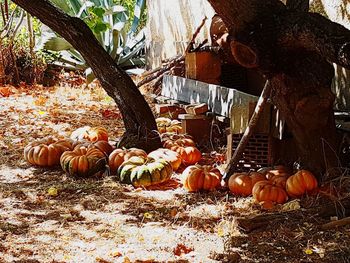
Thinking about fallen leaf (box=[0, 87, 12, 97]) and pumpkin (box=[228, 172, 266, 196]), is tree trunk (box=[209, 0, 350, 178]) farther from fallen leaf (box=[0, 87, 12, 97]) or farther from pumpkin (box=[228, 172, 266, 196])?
fallen leaf (box=[0, 87, 12, 97])

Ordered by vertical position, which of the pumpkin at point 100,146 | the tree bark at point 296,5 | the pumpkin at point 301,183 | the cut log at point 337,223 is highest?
the tree bark at point 296,5

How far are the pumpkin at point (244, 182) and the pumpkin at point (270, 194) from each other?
17cm

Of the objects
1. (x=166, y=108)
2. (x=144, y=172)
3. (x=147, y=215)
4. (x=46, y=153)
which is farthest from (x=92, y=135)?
(x=147, y=215)

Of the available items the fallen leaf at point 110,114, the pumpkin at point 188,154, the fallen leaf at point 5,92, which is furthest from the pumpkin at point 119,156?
the fallen leaf at point 5,92

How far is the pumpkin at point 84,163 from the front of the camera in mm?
5727

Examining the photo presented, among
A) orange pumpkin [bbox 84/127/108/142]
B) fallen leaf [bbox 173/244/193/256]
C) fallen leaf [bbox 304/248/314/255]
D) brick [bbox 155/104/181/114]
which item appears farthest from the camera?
brick [bbox 155/104/181/114]

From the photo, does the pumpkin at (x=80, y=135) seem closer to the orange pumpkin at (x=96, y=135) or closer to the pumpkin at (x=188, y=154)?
the orange pumpkin at (x=96, y=135)

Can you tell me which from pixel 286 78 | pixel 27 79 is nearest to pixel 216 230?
pixel 286 78

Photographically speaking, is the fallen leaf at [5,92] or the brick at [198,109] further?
the fallen leaf at [5,92]

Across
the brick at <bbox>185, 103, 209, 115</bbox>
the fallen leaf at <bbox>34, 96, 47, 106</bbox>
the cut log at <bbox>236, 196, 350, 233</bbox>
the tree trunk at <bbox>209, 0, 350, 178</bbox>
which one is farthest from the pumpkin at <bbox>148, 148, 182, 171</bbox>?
the fallen leaf at <bbox>34, 96, 47, 106</bbox>

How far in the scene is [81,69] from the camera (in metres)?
12.1

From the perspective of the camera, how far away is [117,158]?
19.2 feet

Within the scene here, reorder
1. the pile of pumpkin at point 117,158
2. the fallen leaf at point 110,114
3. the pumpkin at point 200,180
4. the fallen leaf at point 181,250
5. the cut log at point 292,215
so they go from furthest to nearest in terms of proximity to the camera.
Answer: the fallen leaf at point 110,114 < the pile of pumpkin at point 117,158 < the pumpkin at point 200,180 < the cut log at point 292,215 < the fallen leaf at point 181,250

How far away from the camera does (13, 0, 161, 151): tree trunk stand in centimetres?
609
